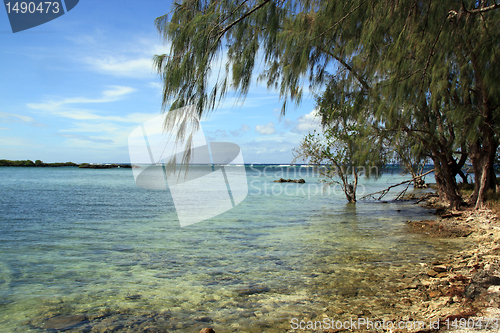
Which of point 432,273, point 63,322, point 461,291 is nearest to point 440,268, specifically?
point 432,273

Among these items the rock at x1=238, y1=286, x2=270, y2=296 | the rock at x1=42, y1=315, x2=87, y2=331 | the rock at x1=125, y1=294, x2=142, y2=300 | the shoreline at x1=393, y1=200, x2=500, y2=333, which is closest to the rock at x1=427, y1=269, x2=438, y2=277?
the shoreline at x1=393, y1=200, x2=500, y2=333

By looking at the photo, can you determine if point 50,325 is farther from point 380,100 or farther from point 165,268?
point 380,100

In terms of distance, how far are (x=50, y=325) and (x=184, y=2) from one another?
152 inches

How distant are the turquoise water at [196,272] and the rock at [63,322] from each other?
22 millimetres

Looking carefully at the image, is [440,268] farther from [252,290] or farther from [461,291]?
[252,290]

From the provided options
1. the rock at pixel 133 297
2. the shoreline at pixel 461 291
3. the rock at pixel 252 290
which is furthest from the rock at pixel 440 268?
the rock at pixel 133 297

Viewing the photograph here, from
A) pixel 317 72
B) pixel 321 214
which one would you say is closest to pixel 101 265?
pixel 317 72

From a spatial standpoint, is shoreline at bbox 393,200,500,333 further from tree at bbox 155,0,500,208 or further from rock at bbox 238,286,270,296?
tree at bbox 155,0,500,208

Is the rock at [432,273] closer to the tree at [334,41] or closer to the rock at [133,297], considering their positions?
the tree at [334,41]

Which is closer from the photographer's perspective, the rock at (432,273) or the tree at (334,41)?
the tree at (334,41)

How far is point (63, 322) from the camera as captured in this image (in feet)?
10.9

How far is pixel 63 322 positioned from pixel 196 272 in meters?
2.09

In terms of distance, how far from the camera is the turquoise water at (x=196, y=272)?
11.3 ft

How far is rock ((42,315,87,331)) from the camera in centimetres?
323
